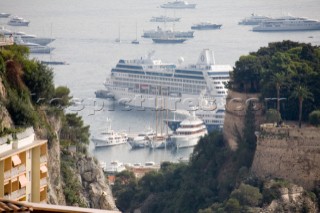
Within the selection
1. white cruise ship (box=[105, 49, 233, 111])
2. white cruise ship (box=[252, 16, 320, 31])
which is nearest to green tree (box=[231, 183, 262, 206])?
white cruise ship (box=[105, 49, 233, 111])

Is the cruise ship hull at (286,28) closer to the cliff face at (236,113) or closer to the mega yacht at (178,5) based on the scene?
the mega yacht at (178,5)

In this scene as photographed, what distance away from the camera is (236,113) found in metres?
31.4

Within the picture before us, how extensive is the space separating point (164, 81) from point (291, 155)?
39120mm

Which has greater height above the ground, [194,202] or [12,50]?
[12,50]

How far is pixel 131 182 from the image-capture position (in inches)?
1312

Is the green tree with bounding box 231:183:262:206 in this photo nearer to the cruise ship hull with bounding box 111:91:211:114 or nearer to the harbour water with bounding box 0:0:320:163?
the harbour water with bounding box 0:0:320:163

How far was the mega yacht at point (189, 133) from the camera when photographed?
52.0 m

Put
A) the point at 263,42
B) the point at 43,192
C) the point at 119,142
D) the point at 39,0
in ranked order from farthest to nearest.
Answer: the point at 39,0 → the point at 263,42 → the point at 119,142 → the point at 43,192

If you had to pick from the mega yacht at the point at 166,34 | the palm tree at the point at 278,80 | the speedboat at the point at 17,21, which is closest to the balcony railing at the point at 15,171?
the palm tree at the point at 278,80

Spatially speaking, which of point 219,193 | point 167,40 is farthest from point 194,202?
point 167,40

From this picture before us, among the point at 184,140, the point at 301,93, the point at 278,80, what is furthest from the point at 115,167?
the point at 301,93

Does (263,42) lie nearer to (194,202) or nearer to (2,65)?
(194,202)

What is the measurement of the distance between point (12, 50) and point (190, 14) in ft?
330

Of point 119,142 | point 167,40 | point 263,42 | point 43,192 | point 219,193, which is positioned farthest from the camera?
point 167,40
